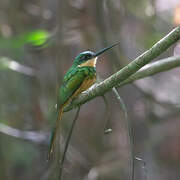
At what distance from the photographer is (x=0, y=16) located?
3793 mm

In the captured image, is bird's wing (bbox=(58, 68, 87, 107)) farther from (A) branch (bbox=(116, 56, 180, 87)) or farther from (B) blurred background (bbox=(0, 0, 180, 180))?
(B) blurred background (bbox=(0, 0, 180, 180))

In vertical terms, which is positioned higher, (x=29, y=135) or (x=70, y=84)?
(x=70, y=84)

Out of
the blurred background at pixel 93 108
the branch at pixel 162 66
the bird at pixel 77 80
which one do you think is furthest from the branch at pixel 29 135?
the branch at pixel 162 66

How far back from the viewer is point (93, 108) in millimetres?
4238

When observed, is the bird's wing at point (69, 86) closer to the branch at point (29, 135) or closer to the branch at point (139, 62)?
the branch at point (139, 62)

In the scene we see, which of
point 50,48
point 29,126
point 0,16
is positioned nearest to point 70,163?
point 29,126

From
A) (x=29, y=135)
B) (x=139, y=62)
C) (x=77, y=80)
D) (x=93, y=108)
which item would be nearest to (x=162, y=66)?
(x=139, y=62)

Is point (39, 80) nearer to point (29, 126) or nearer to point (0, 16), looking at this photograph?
point (29, 126)

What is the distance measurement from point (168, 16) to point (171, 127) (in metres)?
1.21

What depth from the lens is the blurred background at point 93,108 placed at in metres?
3.24

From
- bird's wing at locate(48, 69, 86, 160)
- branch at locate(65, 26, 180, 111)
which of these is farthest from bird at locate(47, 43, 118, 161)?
branch at locate(65, 26, 180, 111)

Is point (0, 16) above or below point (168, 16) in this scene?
above

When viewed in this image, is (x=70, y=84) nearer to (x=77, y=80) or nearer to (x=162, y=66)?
(x=77, y=80)

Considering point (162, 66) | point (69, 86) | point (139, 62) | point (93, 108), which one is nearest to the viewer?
point (139, 62)
